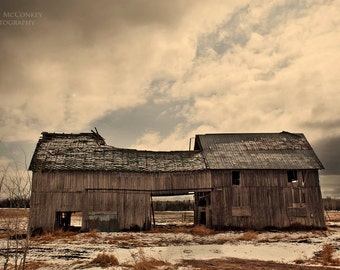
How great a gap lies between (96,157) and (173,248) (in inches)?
537

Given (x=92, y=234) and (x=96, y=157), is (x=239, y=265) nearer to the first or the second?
(x=92, y=234)

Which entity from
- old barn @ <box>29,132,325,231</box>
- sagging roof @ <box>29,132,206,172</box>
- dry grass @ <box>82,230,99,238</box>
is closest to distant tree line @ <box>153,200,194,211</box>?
old barn @ <box>29,132,325,231</box>

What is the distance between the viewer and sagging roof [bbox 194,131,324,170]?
2947 centimetres

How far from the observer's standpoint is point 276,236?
23156mm

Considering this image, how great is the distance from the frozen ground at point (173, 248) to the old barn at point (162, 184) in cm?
213

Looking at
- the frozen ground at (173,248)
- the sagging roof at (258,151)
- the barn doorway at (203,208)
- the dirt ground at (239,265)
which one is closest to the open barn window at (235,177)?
the sagging roof at (258,151)

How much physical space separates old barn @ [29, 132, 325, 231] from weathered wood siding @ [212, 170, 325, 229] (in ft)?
0.28

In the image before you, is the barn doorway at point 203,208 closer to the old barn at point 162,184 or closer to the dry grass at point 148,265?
the old barn at point 162,184

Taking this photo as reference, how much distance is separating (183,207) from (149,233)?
50429mm

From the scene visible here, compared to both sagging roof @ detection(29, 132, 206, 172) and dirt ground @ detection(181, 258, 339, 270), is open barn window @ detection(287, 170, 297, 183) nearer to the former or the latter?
sagging roof @ detection(29, 132, 206, 172)

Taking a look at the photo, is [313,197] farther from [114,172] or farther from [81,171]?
[81,171]

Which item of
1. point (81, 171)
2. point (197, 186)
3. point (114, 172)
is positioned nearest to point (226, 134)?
point (197, 186)

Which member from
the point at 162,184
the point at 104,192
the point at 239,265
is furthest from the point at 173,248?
the point at 104,192

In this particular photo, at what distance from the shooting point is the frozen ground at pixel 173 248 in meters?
14.0
